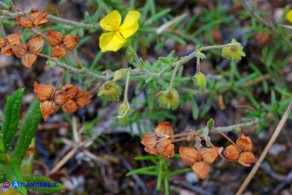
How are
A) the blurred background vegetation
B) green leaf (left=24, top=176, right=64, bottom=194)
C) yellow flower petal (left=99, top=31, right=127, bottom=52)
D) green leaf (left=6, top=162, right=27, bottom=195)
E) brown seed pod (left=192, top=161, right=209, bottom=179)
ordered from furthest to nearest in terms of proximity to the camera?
the blurred background vegetation < green leaf (left=24, top=176, right=64, bottom=194) < green leaf (left=6, top=162, right=27, bottom=195) < yellow flower petal (left=99, top=31, right=127, bottom=52) < brown seed pod (left=192, top=161, right=209, bottom=179)

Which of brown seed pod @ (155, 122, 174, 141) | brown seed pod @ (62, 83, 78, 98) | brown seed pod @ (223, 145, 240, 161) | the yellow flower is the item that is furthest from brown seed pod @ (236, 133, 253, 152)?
brown seed pod @ (62, 83, 78, 98)

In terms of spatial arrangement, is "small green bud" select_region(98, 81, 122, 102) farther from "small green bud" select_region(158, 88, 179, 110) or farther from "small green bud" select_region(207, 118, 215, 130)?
"small green bud" select_region(207, 118, 215, 130)

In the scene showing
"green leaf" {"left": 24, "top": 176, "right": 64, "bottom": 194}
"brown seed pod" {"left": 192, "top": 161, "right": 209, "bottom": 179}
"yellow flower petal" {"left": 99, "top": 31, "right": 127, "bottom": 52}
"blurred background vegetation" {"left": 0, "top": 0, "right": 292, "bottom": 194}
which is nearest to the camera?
"brown seed pod" {"left": 192, "top": 161, "right": 209, "bottom": 179}

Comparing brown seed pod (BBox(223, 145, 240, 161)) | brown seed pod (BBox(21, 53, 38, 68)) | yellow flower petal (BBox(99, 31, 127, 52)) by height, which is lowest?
brown seed pod (BBox(223, 145, 240, 161))

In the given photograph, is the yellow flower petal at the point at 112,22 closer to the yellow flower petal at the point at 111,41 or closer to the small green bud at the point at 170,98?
the yellow flower petal at the point at 111,41

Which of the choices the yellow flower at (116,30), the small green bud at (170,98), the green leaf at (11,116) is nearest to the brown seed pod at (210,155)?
the small green bud at (170,98)

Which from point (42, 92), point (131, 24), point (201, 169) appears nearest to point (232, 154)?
point (201, 169)

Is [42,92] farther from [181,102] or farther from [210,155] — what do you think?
[181,102]

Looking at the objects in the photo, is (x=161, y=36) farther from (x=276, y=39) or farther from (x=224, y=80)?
(x=276, y=39)
